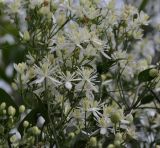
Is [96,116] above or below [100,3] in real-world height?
below

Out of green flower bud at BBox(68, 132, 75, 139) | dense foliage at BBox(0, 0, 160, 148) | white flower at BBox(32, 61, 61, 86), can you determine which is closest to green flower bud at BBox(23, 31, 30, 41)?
dense foliage at BBox(0, 0, 160, 148)

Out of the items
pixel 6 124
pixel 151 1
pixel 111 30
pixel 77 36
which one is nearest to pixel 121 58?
pixel 111 30

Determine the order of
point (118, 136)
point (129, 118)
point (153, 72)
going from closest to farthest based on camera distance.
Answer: point (118, 136)
point (129, 118)
point (153, 72)

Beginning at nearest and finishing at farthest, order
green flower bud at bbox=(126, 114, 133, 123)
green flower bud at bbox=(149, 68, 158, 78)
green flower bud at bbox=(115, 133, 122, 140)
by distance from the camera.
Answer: green flower bud at bbox=(115, 133, 122, 140) < green flower bud at bbox=(126, 114, 133, 123) < green flower bud at bbox=(149, 68, 158, 78)

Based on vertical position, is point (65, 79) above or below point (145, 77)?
above

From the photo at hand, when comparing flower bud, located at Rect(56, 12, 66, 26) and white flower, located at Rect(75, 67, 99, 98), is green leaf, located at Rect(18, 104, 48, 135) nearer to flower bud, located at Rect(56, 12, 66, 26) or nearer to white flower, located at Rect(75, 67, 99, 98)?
white flower, located at Rect(75, 67, 99, 98)

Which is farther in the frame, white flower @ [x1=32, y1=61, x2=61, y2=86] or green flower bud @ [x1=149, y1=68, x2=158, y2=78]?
green flower bud @ [x1=149, y1=68, x2=158, y2=78]

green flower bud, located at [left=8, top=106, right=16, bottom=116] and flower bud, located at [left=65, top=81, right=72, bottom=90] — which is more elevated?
flower bud, located at [left=65, top=81, right=72, bottom=90]

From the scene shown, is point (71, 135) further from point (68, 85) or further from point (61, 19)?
point (61, 19)

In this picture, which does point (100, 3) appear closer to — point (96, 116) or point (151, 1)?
point (96, 116)

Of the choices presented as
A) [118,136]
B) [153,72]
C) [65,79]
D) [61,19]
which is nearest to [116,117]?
[118,136]

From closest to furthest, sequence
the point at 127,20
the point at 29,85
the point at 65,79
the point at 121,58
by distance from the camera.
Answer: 1. the point at 65,79
2. the point at 29,85
3. the point at 121,58
4. the point at 127,20
